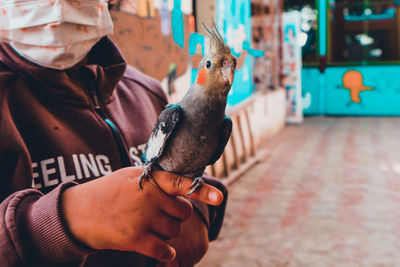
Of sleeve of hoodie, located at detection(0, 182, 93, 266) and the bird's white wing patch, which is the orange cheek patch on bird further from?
sleeve of hoodie, located at detection(0, 182, 93, 266)

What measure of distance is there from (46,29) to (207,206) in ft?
2.31

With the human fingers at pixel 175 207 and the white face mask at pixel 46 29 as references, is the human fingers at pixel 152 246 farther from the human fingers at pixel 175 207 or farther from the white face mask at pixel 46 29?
the white face mask at pixel 46 29

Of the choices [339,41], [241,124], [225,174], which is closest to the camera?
[225,174]

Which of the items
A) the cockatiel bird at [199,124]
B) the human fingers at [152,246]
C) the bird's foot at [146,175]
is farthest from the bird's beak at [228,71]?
the human fingers at [152,246]

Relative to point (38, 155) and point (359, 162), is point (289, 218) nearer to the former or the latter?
point (359, 162)

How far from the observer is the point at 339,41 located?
8.63m

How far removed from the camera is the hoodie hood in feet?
3.49

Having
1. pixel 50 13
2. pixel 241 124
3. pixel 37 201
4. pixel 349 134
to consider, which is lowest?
pixel 349 134

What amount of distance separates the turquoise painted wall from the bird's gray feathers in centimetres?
832

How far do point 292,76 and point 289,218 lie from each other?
4.80m

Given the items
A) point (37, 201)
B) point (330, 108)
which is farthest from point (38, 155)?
point (330, 108)

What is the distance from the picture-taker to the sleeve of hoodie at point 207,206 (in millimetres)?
1196

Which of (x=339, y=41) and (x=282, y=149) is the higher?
(x=339, y=41)

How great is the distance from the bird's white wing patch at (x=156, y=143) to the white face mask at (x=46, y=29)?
48 centimetres
